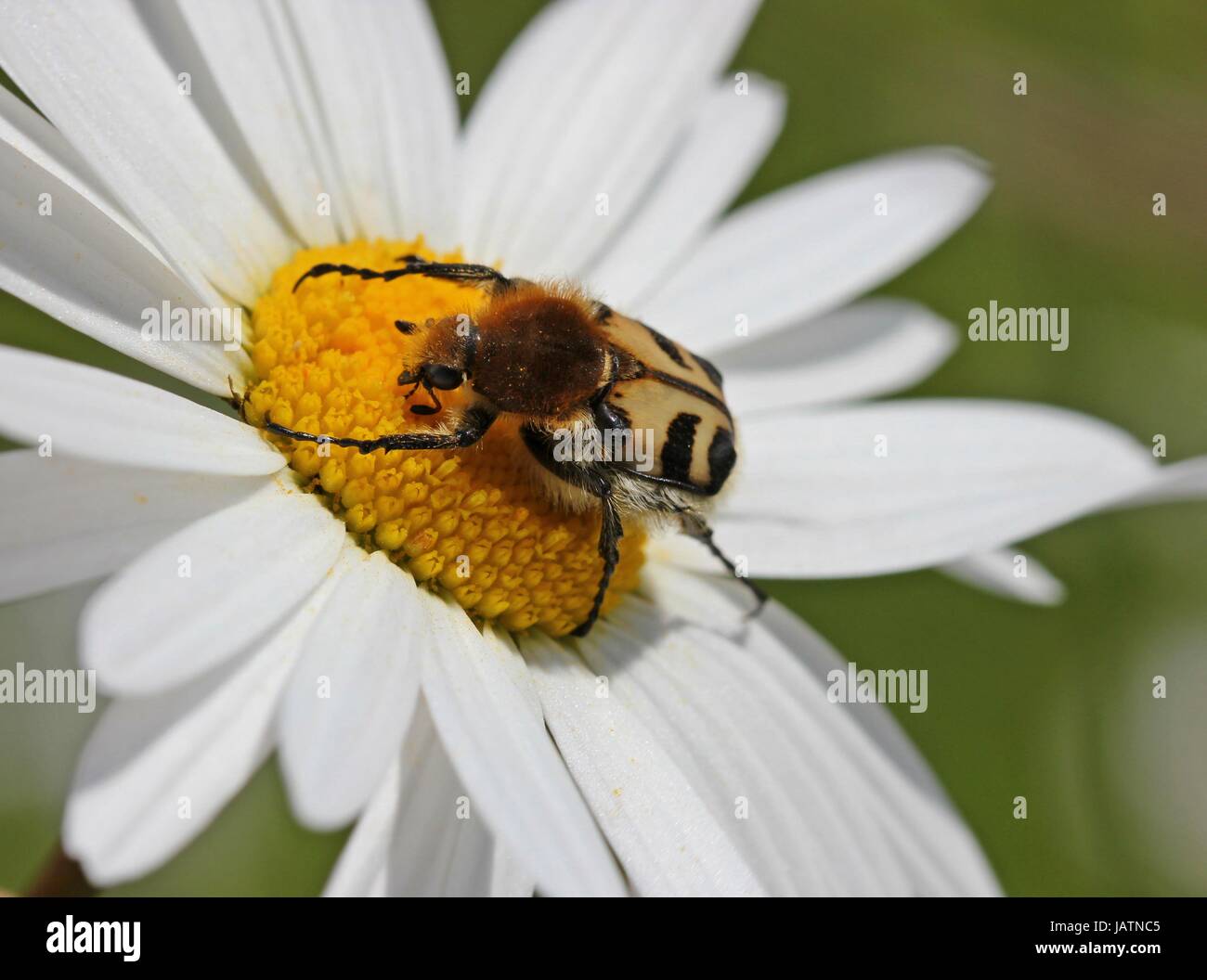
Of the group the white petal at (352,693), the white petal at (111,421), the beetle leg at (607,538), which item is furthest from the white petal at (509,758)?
the white petal at (111,421)

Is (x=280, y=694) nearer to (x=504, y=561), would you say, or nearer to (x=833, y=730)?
(x=504, y=561)

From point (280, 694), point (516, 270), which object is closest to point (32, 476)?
point (280, 694)

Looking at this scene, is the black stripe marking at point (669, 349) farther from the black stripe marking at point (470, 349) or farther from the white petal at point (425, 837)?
the white petal at point (425, 837)

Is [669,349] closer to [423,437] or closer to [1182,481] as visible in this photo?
[423,437]

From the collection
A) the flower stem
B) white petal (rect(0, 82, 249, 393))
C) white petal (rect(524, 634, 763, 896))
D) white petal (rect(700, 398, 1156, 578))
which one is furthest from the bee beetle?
the flower stem

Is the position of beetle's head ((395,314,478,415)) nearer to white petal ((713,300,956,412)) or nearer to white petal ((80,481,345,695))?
white petal ((80,481,345,695))

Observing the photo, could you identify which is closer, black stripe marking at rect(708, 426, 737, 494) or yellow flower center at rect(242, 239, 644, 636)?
yellow flower center at rect(242, 239, 644, 636)

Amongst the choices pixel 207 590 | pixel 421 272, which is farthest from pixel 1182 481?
pixel 207 590
